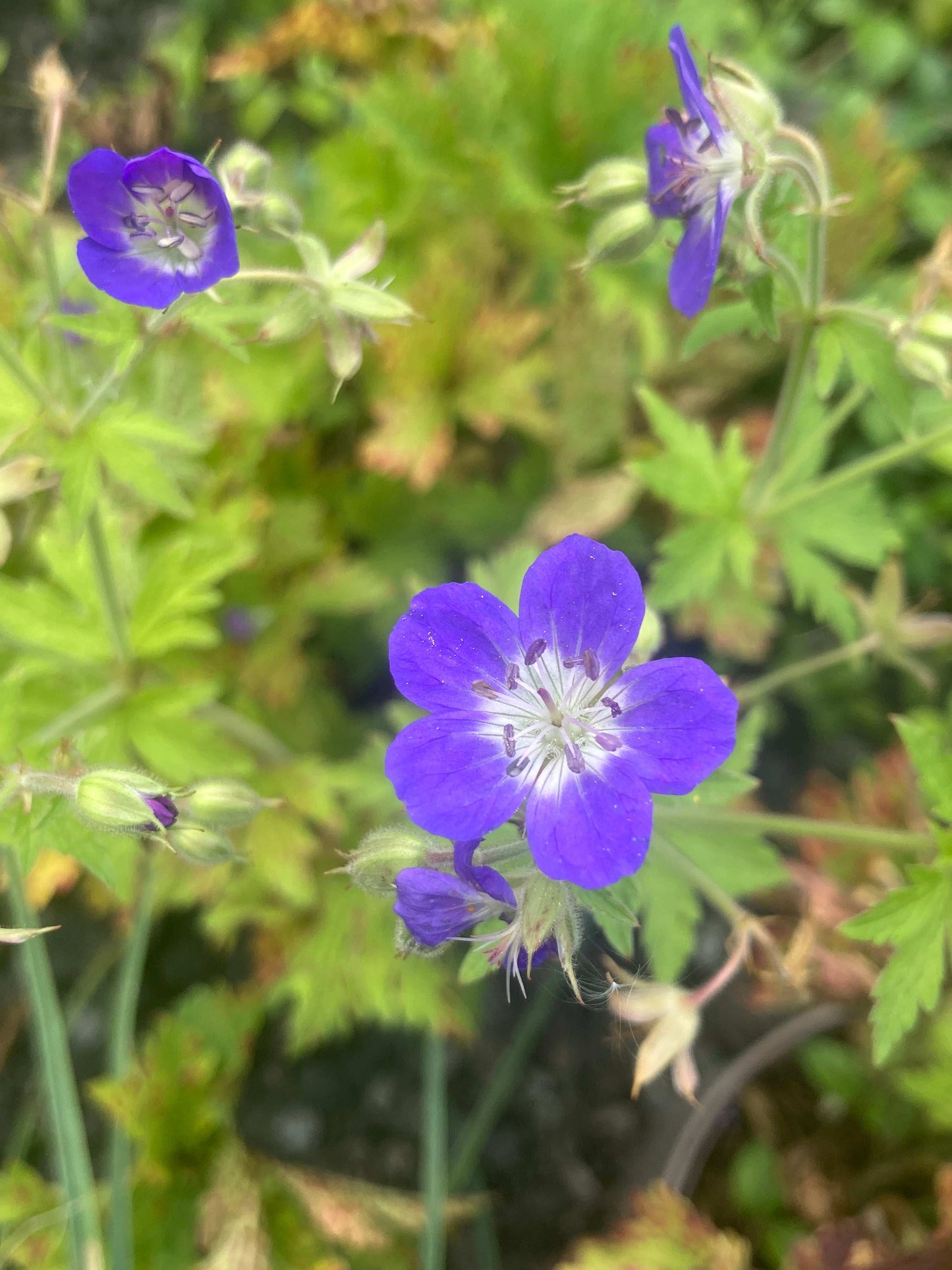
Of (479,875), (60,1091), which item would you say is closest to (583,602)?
(479,875)

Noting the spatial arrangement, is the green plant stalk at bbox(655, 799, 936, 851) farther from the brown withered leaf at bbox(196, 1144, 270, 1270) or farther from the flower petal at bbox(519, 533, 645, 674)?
the brown withered leaf at bbox(196, 1144, 270, 1270)

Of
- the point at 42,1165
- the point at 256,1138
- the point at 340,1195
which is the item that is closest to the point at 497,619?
the point at 340,1195

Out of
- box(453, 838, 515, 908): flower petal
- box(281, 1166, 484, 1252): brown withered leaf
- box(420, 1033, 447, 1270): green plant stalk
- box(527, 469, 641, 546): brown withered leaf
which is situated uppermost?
box(453, 838, 515, 908): flower petal

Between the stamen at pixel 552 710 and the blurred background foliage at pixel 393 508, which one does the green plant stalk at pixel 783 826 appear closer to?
the stamen at pixel 552 710

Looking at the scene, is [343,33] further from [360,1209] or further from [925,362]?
[360,1209]

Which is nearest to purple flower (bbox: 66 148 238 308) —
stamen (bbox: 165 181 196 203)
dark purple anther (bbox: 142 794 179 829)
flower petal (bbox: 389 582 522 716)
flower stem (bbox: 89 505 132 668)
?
stamen (bbox: 165 181 196 203)

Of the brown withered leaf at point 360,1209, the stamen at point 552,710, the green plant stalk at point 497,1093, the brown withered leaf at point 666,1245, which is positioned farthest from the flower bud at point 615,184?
the brown withered leaf at point 360,1209
